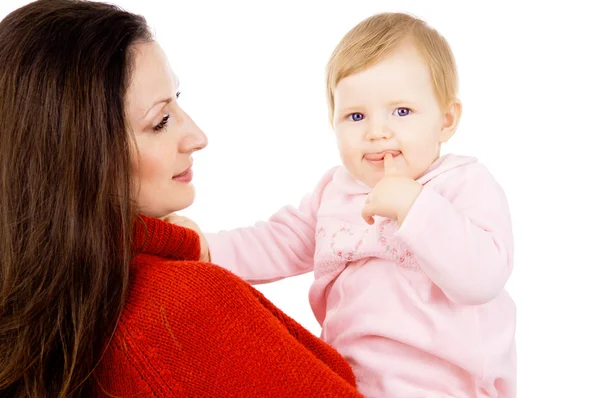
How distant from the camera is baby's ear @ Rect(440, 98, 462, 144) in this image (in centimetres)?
182

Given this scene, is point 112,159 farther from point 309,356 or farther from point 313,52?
point 313,52

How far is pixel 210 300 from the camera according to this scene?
58.4 inches

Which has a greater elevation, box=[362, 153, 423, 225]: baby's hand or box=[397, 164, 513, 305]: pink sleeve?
box=[362, 153, 423, 225]: baby's hand

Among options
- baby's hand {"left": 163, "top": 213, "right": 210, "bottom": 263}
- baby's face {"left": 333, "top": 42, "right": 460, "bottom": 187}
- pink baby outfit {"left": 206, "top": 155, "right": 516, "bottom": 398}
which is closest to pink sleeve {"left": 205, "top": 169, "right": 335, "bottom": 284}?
baby's hand {"left": 163, "top": 213, "right": 210, "bottom": 263}

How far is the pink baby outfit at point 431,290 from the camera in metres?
1.59

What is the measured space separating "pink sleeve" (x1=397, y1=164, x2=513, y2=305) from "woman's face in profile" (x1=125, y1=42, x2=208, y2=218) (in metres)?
0.47

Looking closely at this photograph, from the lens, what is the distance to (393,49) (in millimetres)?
1753

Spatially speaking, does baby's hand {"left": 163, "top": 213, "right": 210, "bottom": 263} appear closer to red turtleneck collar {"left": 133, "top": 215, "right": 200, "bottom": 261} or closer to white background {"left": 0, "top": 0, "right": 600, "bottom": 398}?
red turtleneck collar {"left": 133, "top": 215, "right": 200, "bottom": 261}

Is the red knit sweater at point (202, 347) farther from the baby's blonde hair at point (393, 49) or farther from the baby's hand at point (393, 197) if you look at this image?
the baby's blonde hair at point (393, 49)

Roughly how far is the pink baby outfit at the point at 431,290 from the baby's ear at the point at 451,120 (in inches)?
2.0

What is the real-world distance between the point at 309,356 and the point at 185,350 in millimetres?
226

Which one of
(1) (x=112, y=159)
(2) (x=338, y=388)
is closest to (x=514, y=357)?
(2) (x=338, y=388)

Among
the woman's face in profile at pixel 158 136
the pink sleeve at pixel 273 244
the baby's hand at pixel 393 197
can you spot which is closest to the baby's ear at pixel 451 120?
the baby's hand at pixel 393 197

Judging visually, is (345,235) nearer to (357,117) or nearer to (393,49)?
(357,117)
